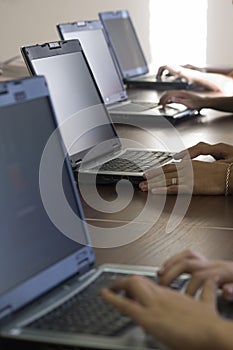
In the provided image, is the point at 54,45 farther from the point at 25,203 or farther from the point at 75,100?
the point at 25,203

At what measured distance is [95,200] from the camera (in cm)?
156

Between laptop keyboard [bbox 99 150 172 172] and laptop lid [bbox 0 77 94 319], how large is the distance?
0.62m

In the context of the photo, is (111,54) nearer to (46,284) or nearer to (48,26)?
(46,284)

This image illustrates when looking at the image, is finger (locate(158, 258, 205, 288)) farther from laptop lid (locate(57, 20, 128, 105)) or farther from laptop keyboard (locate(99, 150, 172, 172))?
laptop lid (locate(57, 20, 128, 105))

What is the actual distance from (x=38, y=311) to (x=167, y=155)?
95 cm

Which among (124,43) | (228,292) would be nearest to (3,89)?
(228,292)

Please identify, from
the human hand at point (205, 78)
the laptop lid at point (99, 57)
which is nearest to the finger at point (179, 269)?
A: the laptop lid at point (99, 57)

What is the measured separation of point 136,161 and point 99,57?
940 mm

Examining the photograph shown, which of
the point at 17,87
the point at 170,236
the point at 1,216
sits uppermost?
the point at 17,87

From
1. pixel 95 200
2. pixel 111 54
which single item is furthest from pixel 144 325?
pixel 111 54

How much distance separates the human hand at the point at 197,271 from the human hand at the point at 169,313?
5 cm

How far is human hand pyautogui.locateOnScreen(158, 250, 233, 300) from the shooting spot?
97 cm

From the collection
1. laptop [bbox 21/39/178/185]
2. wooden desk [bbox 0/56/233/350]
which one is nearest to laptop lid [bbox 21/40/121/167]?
laptop [bbox 21/39/178/185]

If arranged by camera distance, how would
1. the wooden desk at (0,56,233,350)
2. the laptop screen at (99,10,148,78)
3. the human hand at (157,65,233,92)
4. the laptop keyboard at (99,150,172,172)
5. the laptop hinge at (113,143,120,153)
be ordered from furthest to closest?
1. the laptop screen at (99,10,148,78)
2. the human hand at (157,65,233,92)
3. the laptop hinge at (113,143,120,153)
4. the laptop keyboard at (99,150,172,172)
5. the wooden desk at (0,56,233,350)
